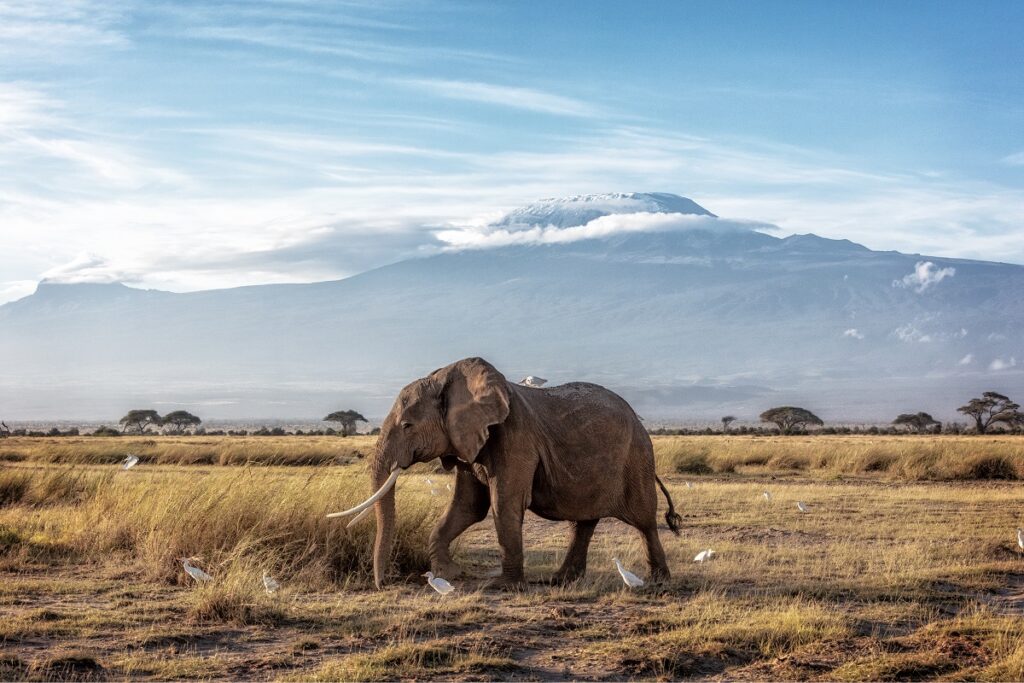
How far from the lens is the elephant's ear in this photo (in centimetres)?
1197

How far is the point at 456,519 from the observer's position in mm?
12727

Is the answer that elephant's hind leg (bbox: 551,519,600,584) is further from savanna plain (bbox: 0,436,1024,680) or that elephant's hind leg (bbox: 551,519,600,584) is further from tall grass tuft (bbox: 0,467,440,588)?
tall grass tuft (bbox: 0,467,440,588)

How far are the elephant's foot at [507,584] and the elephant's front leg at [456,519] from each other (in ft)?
1.62

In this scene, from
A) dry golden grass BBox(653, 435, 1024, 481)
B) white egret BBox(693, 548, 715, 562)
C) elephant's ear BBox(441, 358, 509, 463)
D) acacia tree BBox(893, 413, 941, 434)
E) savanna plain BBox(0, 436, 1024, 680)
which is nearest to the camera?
savanna plain BBox(0, 436, 1024, 680)

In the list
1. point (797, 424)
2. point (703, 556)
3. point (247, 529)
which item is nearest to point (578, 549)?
point (703, 556)

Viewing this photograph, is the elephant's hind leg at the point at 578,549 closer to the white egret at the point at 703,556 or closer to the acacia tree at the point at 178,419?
the white egret at the point at 703,556

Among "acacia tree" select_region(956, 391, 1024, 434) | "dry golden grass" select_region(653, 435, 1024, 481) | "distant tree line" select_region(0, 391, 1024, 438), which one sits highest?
"dry golden grass" select_region(653, 435, 1024, 481)

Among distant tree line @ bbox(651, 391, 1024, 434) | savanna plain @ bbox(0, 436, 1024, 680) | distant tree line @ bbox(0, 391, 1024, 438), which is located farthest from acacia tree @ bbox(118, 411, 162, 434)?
savanna plain @ bbox(0, 436, 1024, 680)

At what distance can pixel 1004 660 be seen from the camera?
9109mm

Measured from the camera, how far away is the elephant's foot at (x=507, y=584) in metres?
12.2

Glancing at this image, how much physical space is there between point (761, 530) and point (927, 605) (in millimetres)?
5974

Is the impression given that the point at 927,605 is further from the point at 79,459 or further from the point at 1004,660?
the point at 79,459

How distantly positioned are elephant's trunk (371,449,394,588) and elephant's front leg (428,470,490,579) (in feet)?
1.84

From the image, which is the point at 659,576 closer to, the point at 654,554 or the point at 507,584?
the point at 654,554
